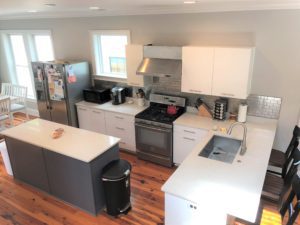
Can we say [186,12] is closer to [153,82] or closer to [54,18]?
[153,82]

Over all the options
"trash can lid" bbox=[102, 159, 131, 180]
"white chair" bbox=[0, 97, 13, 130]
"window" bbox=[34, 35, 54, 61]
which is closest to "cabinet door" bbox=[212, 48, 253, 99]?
"trash can lid" bbox=[102, 159, 131, 180]

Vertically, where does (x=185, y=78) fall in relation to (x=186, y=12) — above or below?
below

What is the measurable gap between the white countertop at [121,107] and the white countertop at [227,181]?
5.17 feet

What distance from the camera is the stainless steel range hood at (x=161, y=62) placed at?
3.69m

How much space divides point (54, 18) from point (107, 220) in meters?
4.16

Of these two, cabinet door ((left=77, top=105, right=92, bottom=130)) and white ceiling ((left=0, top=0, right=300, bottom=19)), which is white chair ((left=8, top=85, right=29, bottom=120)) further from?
white ceiling ((left=0, top=0, right=300, bottom=19))

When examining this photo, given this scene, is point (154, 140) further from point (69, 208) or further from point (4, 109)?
point (4, 109)

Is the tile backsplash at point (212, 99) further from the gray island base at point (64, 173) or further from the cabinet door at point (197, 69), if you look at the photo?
the gray island base at point (64, 173)

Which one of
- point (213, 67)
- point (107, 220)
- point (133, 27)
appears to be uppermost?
point (133, 27)

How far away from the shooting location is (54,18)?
515cm

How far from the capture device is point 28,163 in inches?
135

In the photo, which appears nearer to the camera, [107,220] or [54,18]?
[107,220]

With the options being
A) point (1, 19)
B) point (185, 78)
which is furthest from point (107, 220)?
point (1, 19)

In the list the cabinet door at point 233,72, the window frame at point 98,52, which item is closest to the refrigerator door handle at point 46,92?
the window frame at point 98,52
